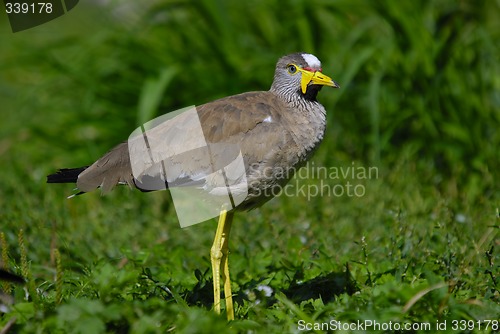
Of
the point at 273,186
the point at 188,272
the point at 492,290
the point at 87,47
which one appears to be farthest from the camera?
the point at 87,47

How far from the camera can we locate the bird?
3654 millimetres

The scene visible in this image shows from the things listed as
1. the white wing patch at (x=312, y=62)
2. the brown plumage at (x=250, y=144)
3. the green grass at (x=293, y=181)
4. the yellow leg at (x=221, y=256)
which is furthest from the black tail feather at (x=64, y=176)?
the white wing patch at (x=312, y=62)

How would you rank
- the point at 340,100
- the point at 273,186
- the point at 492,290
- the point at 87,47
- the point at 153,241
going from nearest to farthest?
the point at 492,290
the point at 273,186
the point at 153,241
the point at 340,100
the point at 87,47

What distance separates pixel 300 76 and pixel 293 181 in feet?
5.38

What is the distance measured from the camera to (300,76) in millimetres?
4035

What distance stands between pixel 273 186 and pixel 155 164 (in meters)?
0.60

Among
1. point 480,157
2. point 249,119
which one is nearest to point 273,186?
point 249,119

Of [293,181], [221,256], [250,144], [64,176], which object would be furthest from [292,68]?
[293,181]

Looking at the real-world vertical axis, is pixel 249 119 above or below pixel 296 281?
above

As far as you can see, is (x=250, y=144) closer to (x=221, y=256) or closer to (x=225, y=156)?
(x=225, y=156)

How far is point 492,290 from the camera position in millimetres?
3373

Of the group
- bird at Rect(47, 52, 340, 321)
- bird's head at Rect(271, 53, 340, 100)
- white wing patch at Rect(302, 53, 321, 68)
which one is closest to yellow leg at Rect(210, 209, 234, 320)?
bird at Rect(47, 52, 340, 321)

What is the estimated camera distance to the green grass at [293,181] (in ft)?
11.1

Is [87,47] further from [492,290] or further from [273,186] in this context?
[492,290]
